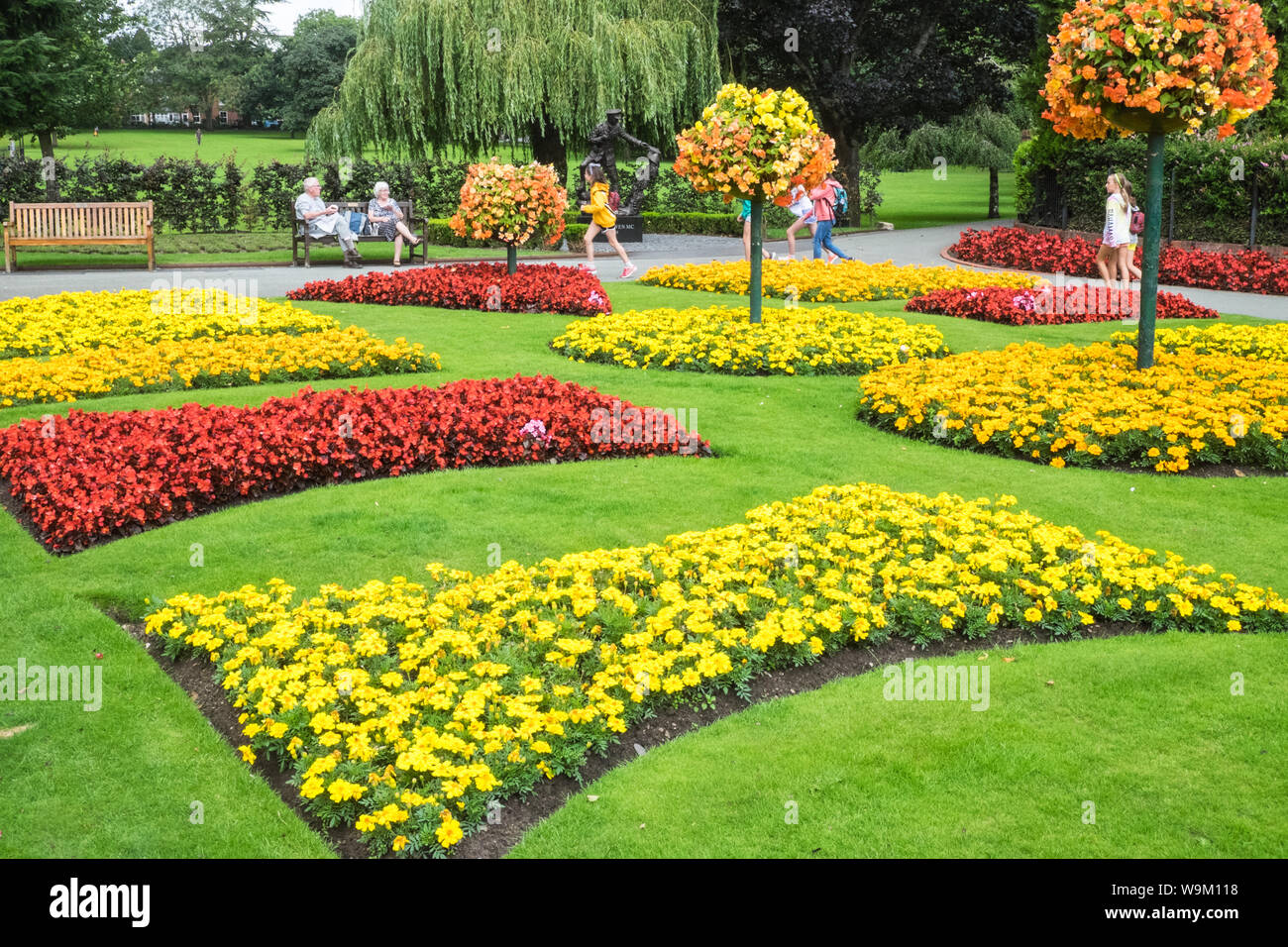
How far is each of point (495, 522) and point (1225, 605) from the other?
3.80 metres

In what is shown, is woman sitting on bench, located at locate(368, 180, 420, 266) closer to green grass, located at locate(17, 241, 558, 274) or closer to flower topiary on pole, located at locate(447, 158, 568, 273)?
green grass, located at locate(17, 241, 558, 274)

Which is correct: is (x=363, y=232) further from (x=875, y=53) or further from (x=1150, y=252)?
(x=1150, y=252)

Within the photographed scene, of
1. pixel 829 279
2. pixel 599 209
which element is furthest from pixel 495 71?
pixel 829 279

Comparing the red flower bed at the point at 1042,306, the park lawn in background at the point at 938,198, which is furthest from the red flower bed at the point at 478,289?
the park lawn in background at the point at 938,198

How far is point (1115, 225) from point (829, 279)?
3.61 m

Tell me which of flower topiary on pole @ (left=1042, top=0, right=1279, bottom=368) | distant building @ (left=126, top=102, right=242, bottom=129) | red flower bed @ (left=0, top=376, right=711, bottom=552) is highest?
distant building @ (left=126, top=102, right=242, bottom=129)

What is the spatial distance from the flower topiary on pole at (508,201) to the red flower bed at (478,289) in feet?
1.78

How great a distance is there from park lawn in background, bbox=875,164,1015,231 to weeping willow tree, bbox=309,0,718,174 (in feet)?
25.4

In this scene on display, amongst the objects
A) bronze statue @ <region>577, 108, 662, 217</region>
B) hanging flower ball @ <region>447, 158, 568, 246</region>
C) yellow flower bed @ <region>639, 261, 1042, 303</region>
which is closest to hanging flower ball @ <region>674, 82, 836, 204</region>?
yellow flower bed @ <region>639, 261, 1042, 303</region>

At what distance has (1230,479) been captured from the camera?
313 inches

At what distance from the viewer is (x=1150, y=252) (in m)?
9.54

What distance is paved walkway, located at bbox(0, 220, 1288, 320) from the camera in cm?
1638
